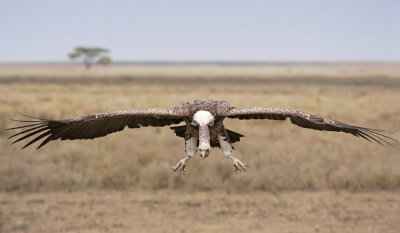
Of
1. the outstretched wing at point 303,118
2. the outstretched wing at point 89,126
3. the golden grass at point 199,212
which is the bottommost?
the golden grass at point 199,212

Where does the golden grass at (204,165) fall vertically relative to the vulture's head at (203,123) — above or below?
below

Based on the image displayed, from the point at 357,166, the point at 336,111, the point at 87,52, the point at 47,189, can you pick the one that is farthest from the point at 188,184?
the point at 87,52

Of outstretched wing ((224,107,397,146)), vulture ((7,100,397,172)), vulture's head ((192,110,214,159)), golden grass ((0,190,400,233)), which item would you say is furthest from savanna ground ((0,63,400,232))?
vulture's head ((192,110,214,159))

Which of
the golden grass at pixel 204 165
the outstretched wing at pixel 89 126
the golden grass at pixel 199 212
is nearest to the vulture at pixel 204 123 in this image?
the outstretched wing at pixel 89 126

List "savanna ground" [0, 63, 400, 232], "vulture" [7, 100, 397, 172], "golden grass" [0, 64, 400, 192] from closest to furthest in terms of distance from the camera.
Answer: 1. "vulture" [7, 100, 397, 172]
2. "savanna ground" [0, 63, 400, 232]
3. "golden grass" [0, 64, 400, 192]

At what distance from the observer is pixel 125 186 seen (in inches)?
1065

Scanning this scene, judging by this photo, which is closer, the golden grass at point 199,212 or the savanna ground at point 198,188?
the golden grass at point 199,212

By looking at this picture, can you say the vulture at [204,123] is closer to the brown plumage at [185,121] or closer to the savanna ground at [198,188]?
the brown plumage at [185,121]

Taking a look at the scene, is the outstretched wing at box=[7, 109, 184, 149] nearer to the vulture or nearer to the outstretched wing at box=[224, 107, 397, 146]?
the vulture

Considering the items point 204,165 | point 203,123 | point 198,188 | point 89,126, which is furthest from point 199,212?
point 203,123

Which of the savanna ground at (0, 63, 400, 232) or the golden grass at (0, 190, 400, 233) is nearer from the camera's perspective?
the golden grass at (0, 190, 400, 233)

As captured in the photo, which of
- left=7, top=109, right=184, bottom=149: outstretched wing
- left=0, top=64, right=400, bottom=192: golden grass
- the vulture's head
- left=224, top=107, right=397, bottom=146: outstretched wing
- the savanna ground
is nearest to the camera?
the vulture's head

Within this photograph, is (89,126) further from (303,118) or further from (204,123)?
(303,118)

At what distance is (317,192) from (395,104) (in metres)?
26.2
